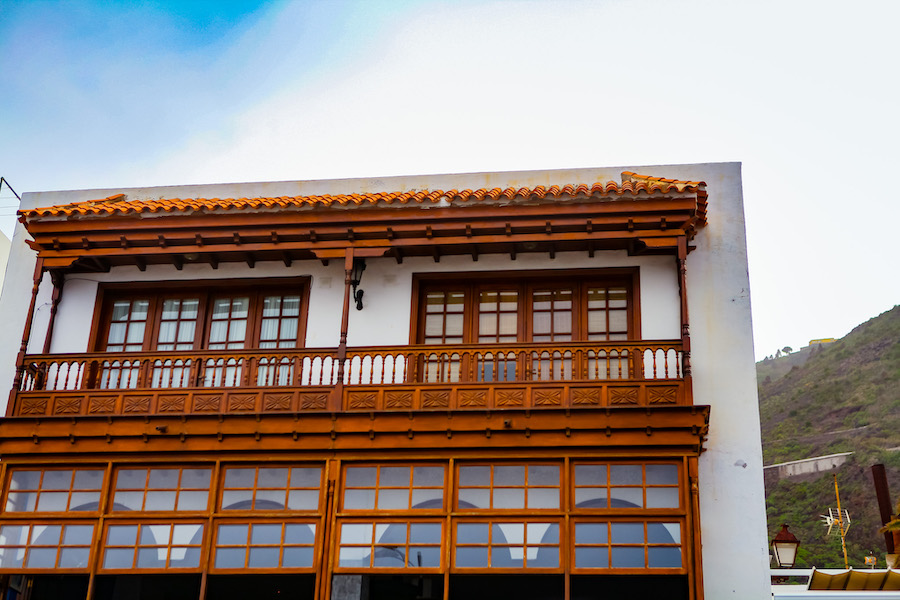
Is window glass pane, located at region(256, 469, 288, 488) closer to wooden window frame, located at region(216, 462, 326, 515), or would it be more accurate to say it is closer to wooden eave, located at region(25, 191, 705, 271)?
wooden window frame, located at region(216, 462, 326, 515)

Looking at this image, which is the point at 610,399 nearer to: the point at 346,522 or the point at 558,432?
the point at 558,432

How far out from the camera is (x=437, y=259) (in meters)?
13.8

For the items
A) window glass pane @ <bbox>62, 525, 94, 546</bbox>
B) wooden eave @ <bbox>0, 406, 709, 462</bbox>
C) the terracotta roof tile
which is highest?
the terracotta roof tile

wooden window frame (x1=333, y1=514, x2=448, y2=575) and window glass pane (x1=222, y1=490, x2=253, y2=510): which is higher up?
window glass pane (x1=222, y1=490, x2=253, y2=510)

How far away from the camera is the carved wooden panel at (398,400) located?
40.5 feet

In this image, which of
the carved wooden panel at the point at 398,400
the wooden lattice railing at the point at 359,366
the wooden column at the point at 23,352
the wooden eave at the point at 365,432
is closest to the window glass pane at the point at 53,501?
the wooden eave at the point at 365,432

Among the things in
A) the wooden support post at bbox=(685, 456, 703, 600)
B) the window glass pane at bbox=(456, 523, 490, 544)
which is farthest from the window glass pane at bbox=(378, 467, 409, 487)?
the wooden support post at bbox=(685, 456, 703, 600)

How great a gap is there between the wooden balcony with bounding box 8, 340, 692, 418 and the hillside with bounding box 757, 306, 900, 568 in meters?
27.4

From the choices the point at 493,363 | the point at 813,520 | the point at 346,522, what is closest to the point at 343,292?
the point at 493,363

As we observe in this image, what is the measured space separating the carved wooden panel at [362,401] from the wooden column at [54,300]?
14.9 feet

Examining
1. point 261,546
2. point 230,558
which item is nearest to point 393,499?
point 261,546

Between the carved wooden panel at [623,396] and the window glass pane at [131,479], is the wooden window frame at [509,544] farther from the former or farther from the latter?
the window glass pane at [131,479]

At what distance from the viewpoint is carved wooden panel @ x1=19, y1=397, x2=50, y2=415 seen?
43.0 ft

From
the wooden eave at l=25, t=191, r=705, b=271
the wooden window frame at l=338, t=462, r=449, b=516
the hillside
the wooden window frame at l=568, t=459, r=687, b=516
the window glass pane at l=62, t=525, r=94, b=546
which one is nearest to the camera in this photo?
the wooden window frame at l=568, t=459, r=687, b=516
